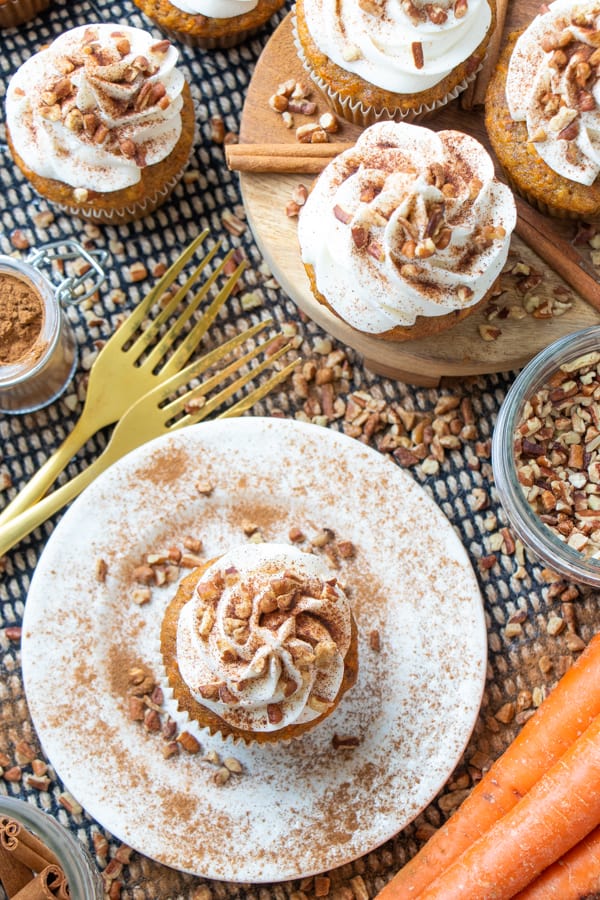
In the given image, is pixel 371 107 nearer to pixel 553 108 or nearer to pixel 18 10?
pixel 553 108

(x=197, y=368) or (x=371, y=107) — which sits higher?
(x=371, y=107)

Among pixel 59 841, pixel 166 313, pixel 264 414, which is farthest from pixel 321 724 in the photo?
pixel 166 313

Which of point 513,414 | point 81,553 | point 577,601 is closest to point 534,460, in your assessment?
point 513,414

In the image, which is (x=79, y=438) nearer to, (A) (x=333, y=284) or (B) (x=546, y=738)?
(A) (x=333, y=284)

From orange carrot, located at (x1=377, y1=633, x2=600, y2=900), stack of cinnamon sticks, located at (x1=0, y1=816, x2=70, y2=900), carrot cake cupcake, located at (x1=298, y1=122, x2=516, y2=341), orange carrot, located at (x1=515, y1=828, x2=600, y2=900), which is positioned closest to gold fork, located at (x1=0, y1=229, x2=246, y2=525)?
carrot cake cupcake, located at (x1=298, y1=122, x2=516, y2=341)

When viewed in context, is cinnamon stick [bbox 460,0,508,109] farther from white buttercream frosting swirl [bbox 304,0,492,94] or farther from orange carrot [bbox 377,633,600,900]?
orange carrot [bbox 377,633,600,900]

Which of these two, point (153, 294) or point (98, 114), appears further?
point (153, 294)
